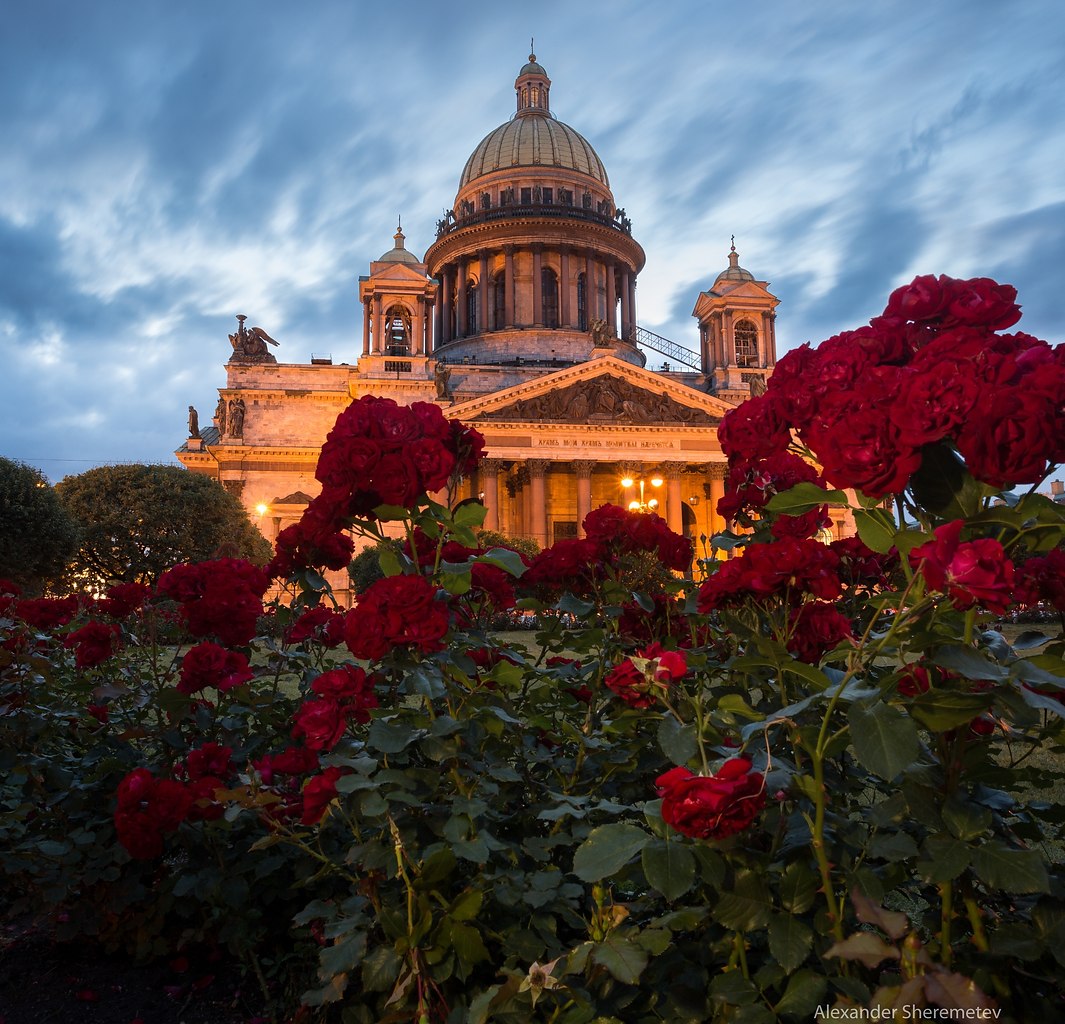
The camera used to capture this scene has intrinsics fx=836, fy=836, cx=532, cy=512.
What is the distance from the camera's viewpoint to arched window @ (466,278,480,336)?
52031 millimetres

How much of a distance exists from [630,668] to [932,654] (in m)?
0.92

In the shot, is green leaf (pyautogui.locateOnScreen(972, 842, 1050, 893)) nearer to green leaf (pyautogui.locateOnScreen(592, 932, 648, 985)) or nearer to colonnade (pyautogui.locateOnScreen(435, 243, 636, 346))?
green leaf (pyautogui.locateOnScreen(592, 932, 648, 985))

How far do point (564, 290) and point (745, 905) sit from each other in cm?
5050

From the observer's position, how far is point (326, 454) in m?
2.76

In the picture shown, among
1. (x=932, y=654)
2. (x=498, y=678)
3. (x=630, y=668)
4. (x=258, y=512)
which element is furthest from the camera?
(x=258, y=512)

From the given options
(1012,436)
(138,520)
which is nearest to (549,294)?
(138,520)

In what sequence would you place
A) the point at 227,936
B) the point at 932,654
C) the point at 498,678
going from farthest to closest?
the point at 227,936 < the point at 498,678 < the point at 932,654

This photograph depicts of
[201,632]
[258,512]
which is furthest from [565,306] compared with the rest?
[201,632]

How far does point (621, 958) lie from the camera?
2.11m

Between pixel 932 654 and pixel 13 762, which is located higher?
pixel 932 654

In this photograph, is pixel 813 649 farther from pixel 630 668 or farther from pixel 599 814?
pixel 599 814

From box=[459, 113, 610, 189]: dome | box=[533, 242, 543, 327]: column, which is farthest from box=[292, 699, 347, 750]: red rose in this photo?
box=[459, 113, 610, 189]: dome

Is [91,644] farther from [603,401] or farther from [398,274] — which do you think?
[398,274]

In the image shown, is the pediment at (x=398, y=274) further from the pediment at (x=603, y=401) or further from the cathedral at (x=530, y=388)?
the pediment at (x=603, y=401)
